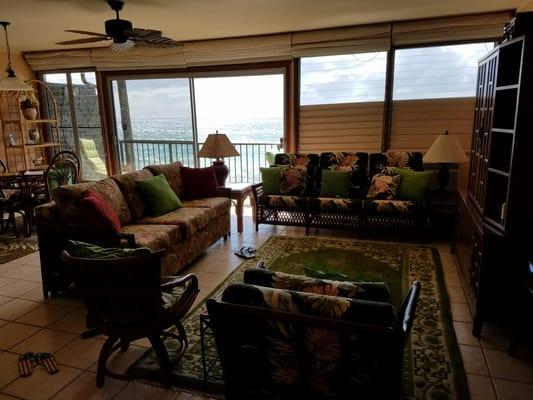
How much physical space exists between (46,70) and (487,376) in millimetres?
7357

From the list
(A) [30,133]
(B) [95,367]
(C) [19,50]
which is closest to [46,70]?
(C) [19,50]

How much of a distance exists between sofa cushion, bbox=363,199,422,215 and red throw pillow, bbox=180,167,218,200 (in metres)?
1.72

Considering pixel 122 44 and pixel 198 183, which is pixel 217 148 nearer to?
pixel 198 183

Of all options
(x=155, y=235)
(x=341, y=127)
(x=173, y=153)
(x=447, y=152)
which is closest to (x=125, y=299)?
(x=155, y=235)

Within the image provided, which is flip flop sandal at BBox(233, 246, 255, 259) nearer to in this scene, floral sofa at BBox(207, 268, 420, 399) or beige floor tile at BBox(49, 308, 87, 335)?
beige floor tile at BBox(49, 308, 87, 335)

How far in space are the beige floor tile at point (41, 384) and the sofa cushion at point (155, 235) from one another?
0.93 meters

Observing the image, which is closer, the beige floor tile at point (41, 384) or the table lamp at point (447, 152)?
the beige floor tile at point (41, 384)

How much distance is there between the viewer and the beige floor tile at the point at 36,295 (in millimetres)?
2961

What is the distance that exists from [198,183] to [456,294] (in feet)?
8.98

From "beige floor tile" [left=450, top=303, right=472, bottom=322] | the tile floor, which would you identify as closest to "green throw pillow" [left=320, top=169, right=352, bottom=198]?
the tile floor

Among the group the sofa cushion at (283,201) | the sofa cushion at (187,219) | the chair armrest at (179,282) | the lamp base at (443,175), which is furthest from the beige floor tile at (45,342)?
the lamp base at (443,175)

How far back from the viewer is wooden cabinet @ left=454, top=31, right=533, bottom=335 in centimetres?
208

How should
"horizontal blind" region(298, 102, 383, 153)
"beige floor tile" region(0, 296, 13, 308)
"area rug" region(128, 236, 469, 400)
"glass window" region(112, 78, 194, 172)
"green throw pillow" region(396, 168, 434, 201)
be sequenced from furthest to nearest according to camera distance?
"glass window" region(112, 78, 194, 172)
"horizontal blind" region(298, 102, 383, 153)
"green throw pillow" region(396, 168, 434, 201)
"beige floor tile" region(0, 296, 13, 308)
"area rug" region(128, 236, 469, 400)

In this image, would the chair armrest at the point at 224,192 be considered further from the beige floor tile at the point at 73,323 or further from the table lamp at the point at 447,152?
the table lamp at the point at 447,152
